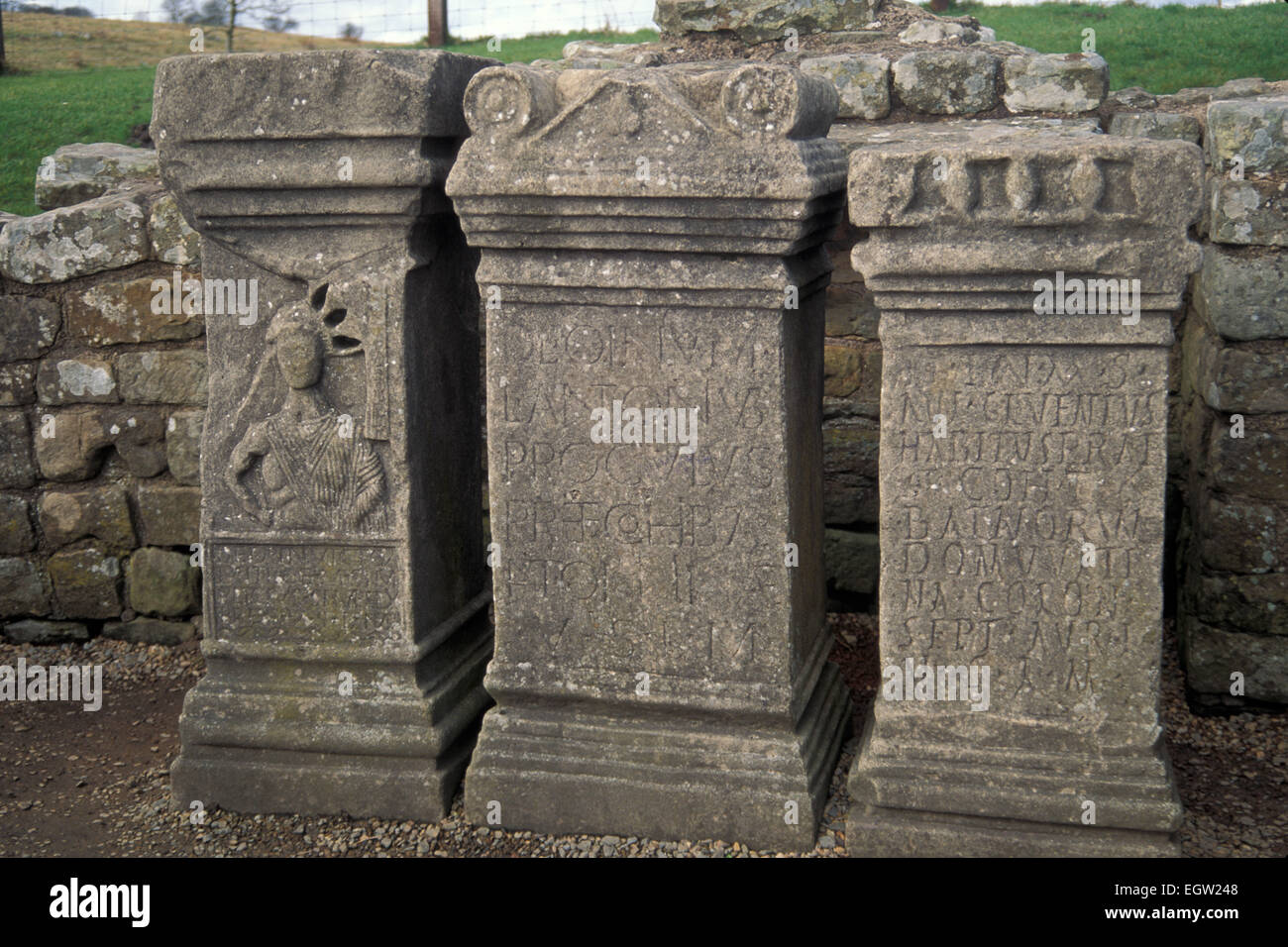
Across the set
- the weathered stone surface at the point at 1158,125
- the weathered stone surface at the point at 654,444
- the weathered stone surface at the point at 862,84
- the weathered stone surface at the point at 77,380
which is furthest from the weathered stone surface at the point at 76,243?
the weathered stone surface at the point at 1158,125

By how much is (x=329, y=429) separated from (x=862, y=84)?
2553mm

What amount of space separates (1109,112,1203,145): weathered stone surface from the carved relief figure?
277cm

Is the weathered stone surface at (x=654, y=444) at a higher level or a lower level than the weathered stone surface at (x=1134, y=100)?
lower

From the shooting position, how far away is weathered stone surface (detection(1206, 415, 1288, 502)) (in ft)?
11.9

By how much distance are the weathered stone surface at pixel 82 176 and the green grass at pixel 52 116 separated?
244 centimetres

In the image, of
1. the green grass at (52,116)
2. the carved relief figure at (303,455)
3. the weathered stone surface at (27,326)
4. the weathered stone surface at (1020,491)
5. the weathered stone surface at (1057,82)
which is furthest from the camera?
the green grass at (52,116)

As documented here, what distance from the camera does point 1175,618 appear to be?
169 inches

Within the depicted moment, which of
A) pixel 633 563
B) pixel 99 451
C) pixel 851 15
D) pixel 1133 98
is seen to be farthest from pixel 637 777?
pixel 851 15

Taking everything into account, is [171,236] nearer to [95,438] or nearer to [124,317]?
[124,317]

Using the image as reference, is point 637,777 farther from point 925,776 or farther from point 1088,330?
point 1088,330

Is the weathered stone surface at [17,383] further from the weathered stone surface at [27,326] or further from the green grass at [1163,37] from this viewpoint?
the green grass at [1163,37]

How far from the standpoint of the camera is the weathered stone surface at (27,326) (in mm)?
4395

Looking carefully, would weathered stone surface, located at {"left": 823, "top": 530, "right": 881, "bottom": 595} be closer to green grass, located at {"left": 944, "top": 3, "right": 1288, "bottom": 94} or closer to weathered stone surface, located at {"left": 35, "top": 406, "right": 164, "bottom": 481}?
weathered stone surface, located at {"left": 35, "top": 406, "right": 164, "bottom": 481}

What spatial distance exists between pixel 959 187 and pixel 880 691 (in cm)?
117
